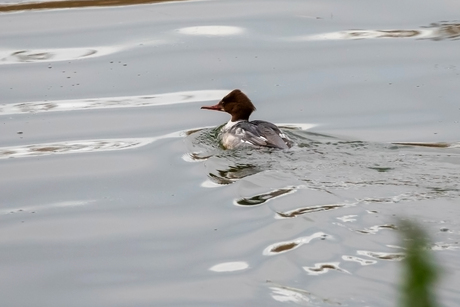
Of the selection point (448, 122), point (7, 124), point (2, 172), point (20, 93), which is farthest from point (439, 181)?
point (20, 93)

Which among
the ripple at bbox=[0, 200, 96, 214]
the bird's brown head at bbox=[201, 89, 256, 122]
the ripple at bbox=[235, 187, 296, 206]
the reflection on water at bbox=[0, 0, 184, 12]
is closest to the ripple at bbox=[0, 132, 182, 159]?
the bird's brown head at bbox=[201, 89, 256, 122]

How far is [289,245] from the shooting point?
501 centimetres

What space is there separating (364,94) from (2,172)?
4.79m

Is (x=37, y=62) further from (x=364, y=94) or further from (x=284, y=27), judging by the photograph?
(x=364, y=94)

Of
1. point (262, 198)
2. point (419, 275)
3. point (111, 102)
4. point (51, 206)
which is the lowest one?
point (51, 206)

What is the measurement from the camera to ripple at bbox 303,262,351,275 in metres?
4.48

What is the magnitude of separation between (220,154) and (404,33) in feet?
15.4

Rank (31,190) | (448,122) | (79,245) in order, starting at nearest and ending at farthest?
(79,245) → (31,190) → (448,122)

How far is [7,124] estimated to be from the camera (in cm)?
866

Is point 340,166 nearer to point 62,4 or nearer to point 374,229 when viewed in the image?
point 374,229

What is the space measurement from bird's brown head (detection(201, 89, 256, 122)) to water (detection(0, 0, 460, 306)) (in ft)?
1.27

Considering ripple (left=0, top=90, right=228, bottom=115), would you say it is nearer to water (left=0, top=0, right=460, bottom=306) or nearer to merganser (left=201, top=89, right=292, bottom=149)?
water (left=0, top=0, right=460, bottom=306)

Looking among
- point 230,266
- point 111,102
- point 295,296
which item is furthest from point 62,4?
point 295,296

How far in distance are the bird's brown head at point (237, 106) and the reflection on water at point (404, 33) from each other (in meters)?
2.69
